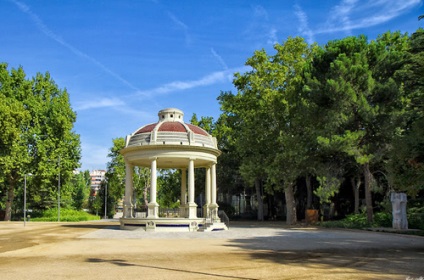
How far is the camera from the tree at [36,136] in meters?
51.4

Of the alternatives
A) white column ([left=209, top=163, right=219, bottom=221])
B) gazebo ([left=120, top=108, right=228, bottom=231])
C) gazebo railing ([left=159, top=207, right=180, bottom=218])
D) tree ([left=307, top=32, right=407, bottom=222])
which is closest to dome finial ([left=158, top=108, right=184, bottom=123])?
gazebo ([left=120, top=108, right=228, bottom=231])

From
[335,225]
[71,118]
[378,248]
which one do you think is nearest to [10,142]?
[71,118]

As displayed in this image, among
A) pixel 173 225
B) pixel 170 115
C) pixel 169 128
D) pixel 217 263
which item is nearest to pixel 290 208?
pixel 173 225

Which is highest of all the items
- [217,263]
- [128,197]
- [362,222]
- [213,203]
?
[128,197]

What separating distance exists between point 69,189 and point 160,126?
101ft

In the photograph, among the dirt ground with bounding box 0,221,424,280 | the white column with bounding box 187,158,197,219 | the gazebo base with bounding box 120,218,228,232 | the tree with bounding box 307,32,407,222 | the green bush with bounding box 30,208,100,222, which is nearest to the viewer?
the dirt ground with bounding box 0,221,424,280

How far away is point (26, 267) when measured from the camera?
12.6 meters

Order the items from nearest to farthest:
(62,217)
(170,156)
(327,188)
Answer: (170,156), (327,188), (62,217)

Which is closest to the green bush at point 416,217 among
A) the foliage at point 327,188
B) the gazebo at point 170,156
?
the foliage at point 327,188

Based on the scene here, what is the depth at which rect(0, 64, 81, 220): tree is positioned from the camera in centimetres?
5144

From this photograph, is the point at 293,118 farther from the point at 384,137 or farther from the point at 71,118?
the point at 71,118

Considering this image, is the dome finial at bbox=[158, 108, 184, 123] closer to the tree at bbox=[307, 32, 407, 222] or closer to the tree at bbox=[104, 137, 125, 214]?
the tree at bbox=[307, 32, 407, 222]

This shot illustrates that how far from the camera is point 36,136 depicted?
180 ft

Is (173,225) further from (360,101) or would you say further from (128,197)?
(360,101)
